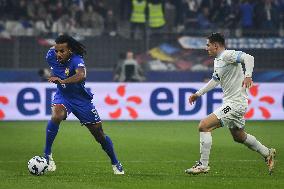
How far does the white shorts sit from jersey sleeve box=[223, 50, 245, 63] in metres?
0.60

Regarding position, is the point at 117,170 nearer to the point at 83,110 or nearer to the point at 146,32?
the point at 83,110

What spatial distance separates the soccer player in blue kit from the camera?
1147cm

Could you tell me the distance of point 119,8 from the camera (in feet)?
90.1

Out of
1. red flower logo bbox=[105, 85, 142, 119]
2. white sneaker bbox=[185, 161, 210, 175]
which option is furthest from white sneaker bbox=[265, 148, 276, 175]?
red flower logo bbox=[105, 85, 142, 119]

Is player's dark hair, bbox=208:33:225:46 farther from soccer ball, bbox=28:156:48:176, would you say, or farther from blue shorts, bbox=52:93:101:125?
soccer ball, bbox=28:156:48:176

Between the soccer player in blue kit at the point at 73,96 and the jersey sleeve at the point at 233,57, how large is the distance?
1908 mm

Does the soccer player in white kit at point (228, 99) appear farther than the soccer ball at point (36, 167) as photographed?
Yes

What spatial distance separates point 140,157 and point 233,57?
10.8 feet

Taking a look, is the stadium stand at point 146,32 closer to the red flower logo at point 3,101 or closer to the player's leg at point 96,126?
the red flower logo at point 3,101

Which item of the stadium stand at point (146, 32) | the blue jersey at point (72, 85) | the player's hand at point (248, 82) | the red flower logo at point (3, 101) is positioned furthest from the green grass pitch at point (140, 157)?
the stadium stand at point (146, 32)

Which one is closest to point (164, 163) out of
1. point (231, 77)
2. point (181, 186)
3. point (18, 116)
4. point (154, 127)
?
point (231, 77)

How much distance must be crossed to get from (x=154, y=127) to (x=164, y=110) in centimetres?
191

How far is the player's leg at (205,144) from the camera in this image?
1122 centimetres

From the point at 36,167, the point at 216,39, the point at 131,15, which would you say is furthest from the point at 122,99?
the point at 36,167
